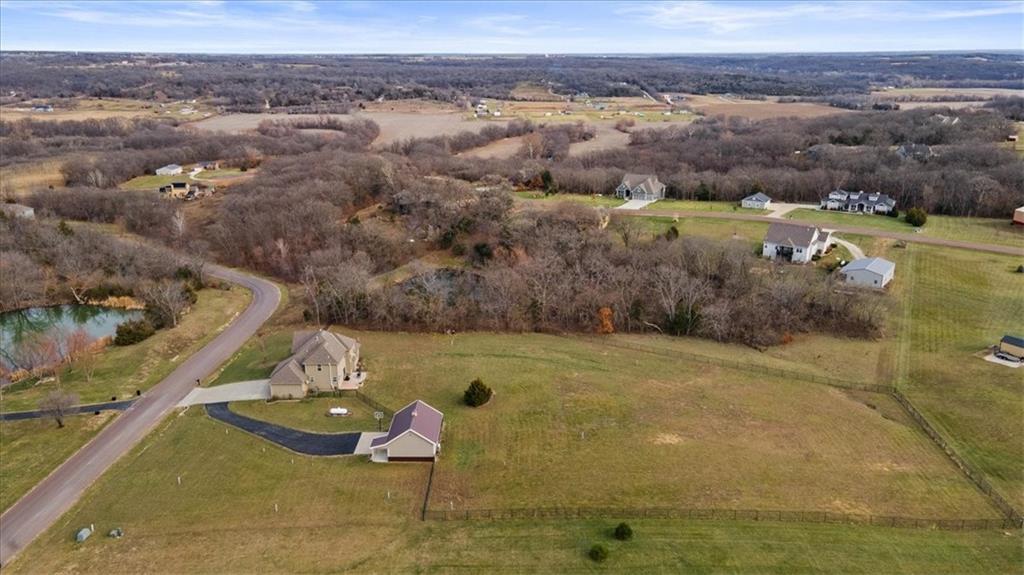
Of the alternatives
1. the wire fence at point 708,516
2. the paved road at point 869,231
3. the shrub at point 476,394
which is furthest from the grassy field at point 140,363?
the paved road at point 869,231

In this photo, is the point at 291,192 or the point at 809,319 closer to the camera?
the point at 809,319

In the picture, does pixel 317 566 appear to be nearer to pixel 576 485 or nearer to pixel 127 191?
pixel 576 485

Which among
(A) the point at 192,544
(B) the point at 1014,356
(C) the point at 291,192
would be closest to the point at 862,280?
(B) the point at 1014,356

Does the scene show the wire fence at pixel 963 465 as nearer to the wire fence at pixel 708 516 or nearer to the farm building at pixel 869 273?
the wire fence at pixel 708 516

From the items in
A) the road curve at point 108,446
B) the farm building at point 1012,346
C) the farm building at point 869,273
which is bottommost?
the road curve at point 108,446

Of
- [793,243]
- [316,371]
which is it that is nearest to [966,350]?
[793,243]

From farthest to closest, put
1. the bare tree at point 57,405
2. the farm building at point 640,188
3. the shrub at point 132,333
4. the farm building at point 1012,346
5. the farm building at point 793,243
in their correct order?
1. the farm building at point 640,188
2. the farm building at point 793,243
3. the shrub at point 132,333
4. the farm building at point 1012,346
5. the bare tree at point 57,405

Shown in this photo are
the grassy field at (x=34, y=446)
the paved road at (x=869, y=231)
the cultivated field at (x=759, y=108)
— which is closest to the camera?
the grassy field at (x=34, y=446)
